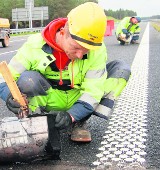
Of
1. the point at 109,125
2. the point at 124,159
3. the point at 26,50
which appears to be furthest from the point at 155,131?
the point at 26,50

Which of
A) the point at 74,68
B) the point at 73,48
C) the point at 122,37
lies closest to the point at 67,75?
the point at 74,68

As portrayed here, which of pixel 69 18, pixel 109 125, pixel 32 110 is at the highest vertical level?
pixel 69 18

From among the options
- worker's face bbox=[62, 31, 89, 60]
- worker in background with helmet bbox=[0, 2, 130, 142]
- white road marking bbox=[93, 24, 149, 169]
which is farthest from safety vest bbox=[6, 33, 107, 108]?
white road marking bbox=[93, 24, 149, 169]

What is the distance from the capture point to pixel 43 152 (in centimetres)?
245

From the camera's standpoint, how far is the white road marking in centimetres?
254

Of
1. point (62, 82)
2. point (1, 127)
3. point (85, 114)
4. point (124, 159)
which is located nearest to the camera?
point (1, 127)

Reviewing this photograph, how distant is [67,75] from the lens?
297cm

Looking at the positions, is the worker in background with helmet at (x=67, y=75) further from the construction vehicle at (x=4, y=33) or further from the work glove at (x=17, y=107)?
the construction vehicle at (x=4, y=33)

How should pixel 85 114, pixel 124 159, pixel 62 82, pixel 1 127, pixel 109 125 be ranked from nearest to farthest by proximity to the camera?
pixel 1 127
pixel 124 159
pixel 85 114
pixel 62 82
pixel 109 125

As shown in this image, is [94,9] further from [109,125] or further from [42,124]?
[109,125]

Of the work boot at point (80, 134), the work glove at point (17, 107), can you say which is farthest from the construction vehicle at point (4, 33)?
the work glove at point (17, 107)

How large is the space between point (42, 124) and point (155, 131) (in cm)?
112

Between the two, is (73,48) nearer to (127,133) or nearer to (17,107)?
(17,107)

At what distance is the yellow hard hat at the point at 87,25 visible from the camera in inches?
97.9
